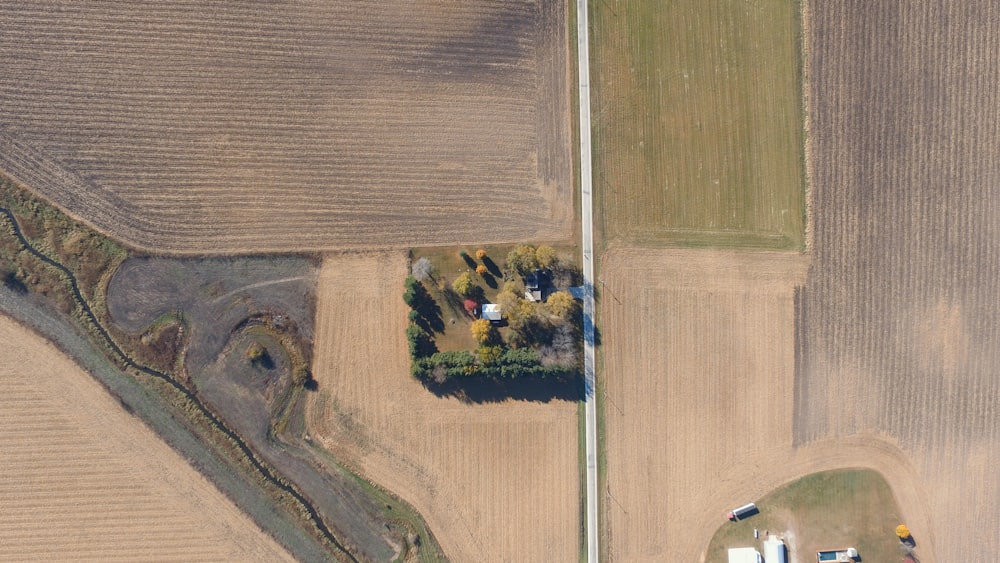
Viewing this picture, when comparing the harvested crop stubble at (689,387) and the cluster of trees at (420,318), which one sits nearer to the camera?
the cluster of trees at (420,318)

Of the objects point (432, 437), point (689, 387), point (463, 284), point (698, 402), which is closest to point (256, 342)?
point (432, 437)

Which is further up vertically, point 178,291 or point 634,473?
point 178,291

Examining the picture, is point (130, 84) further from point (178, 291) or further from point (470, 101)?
point (470, 101)

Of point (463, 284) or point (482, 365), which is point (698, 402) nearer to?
point (482, 365)

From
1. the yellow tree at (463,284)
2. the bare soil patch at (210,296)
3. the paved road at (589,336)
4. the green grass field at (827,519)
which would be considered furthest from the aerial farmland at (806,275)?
the bare soil patch at (210,296)

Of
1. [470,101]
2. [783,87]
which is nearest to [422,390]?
[470,101]

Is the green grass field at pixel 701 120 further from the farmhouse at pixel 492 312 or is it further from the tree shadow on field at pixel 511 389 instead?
the tree shadow on field at pixel 511 389
